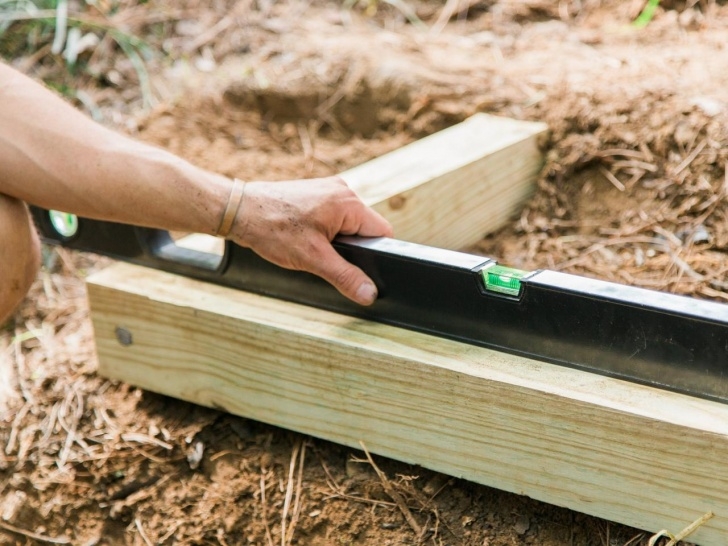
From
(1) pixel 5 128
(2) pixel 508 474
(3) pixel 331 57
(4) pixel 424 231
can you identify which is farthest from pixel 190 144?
(2) pixel 508 474

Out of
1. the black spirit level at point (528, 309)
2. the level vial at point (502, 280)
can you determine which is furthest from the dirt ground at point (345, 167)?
the level vial at point (502, 280)

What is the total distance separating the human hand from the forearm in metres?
0.07

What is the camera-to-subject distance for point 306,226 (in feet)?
5.28

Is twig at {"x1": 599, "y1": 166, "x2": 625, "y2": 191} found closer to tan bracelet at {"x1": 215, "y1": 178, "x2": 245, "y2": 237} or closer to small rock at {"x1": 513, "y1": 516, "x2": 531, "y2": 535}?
small rock at {"x1": 513, "y1": 516, "x2": 531, "y2": 535}

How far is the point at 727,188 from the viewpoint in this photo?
6.97 feet

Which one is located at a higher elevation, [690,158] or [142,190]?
[142,190]

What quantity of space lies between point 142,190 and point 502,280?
2.26 feet

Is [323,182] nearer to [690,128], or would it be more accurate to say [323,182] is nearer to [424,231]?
[424,231]

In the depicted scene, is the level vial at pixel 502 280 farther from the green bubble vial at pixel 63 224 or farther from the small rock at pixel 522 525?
the green bubble vial at pixel 63 224

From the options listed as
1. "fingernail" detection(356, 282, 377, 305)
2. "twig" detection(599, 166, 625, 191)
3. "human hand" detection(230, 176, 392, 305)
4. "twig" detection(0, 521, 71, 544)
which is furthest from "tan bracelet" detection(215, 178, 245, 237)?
"twig" detection(599, 166, 625, 191)

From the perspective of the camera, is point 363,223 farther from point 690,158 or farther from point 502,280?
point 690,158

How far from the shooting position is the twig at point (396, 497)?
1.67 metres

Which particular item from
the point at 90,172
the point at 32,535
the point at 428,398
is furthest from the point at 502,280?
the point at 32,535

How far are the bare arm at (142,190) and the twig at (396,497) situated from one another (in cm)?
34
